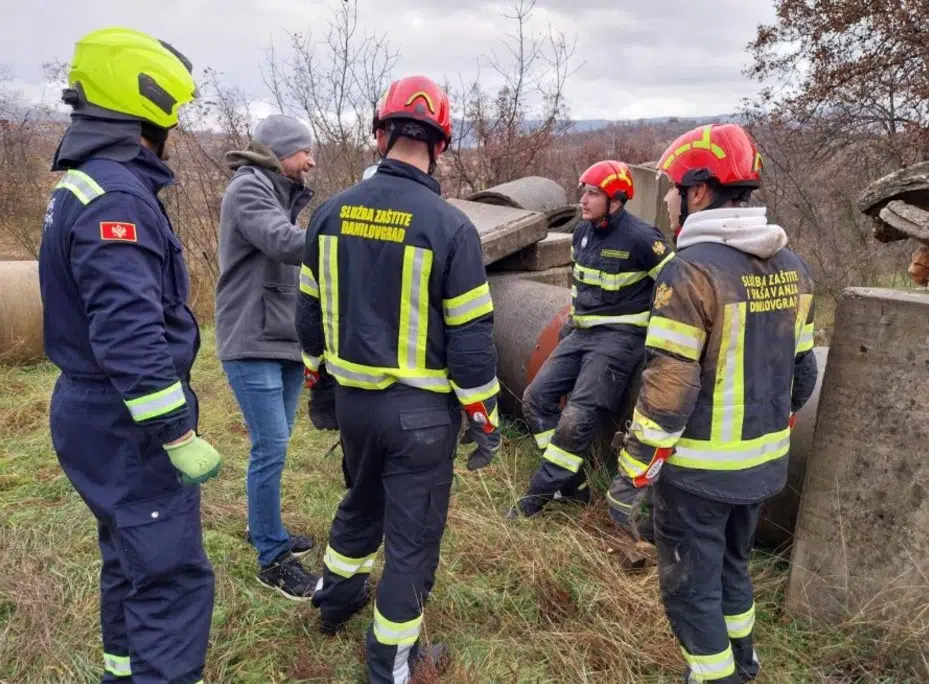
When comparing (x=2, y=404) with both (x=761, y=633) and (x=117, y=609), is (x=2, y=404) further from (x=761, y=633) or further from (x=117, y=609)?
(x=761, y=633)

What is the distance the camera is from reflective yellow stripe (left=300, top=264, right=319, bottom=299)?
259 centimetres

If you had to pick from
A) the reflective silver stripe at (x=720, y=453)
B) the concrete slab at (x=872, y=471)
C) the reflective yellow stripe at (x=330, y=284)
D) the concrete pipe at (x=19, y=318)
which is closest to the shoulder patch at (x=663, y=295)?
the reflective silver stripe at (x=720, y=453)

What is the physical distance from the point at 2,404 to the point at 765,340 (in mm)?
6418

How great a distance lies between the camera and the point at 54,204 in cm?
197

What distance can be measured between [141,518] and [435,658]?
1303 mm

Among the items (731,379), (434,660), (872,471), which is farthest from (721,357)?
(434,660)

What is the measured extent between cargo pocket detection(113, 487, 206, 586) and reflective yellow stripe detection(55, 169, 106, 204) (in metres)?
0.88

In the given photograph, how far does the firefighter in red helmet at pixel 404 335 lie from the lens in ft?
7.53

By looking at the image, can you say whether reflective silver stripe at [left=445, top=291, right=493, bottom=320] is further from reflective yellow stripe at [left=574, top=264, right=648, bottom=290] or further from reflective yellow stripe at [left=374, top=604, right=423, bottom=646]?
reflective yellow stripe at [left=574, top=264, right=648, bottom=290]

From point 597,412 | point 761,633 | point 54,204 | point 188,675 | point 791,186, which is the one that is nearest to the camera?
point 54,204

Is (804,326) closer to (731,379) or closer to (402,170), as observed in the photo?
(731,379)

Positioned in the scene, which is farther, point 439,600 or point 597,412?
point 597,412

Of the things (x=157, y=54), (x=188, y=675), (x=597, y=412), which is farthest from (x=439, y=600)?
(x=157, y=54)

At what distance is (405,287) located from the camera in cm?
230
